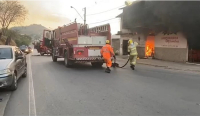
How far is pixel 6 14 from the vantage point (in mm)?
43125

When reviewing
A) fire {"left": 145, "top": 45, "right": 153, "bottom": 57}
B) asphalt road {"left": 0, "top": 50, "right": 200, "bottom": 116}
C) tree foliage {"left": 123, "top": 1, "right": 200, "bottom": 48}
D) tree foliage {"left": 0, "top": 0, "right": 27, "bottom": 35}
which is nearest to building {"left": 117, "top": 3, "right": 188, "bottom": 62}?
fire {"left": 145, "top": 45, "right": 153, "bottom": 57}

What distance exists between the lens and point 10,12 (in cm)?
4306

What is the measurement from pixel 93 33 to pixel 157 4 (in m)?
5.60

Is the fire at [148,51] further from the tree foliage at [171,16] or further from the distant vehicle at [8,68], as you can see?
the distant vehicle at [8,68]

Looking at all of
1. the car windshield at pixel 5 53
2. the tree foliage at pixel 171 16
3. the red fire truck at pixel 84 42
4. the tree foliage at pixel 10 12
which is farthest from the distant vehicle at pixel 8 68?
the tree foliage at pixel 10 12

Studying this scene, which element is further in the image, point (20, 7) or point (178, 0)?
point (20, 7)

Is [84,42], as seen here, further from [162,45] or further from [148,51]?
[148,51]

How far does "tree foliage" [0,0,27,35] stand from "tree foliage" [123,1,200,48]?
106ft

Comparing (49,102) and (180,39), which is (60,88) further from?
(180,39)

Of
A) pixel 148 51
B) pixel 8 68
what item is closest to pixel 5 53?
pixel 8 68

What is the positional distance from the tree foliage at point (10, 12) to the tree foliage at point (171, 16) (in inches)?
1270

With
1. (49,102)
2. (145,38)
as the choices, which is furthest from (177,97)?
(145,38)

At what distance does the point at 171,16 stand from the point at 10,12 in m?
37.4

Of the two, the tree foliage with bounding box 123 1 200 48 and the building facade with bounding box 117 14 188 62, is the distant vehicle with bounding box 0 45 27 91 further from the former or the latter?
the building facade with bounding box 117 14 188 62
